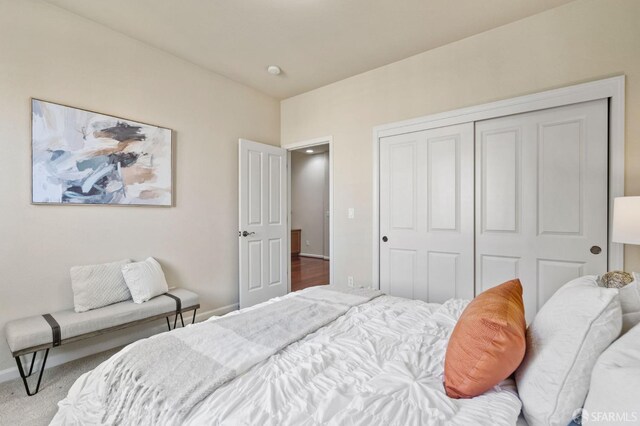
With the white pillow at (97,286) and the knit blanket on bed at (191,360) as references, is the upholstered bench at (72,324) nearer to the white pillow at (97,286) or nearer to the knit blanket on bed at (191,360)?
the white pillow at (97,286)

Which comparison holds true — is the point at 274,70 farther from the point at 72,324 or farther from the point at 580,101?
the point at 72,324

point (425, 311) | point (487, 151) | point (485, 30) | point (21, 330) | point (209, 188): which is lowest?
point (21, 330)

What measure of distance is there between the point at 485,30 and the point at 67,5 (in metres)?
3.44

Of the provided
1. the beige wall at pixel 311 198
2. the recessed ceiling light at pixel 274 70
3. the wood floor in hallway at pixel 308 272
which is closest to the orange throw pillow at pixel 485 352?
the recessed ceiling light at pixel 274 70

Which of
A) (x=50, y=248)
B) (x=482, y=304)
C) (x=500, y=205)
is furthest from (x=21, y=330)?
(x=500, y=205)

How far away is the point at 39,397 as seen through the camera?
192cm

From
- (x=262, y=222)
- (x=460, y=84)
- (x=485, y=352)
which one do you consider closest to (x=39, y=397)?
(x=262, y=222)

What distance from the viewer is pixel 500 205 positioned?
8.45 ft

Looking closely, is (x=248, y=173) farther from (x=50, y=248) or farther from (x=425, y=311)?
(x=425, y=311)

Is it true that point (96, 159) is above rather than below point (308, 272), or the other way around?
above

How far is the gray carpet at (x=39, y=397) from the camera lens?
1724mm

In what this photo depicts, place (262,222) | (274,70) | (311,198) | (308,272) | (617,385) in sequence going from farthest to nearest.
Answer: (311,198) → (308,272) → (262,222) → (274,70) → (617,385)

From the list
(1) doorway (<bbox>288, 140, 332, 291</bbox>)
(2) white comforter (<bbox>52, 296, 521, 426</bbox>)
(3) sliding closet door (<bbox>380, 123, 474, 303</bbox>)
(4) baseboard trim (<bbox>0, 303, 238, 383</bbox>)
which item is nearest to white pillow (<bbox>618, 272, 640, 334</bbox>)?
(2) white comforter (<bbox>52, 296, 521, 426</bbox>)

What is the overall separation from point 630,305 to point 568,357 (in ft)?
1.19
